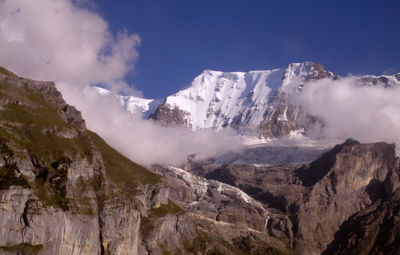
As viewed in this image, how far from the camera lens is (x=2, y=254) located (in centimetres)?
19000

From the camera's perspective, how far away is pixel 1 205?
19688 cm

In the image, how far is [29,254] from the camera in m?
200

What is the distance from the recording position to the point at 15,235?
198 meters

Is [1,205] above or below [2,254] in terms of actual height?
above

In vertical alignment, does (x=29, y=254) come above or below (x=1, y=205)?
below

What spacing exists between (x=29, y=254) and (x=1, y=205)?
18351mm

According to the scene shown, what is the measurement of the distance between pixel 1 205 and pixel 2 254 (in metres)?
16.0

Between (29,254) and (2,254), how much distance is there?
11.3 meters

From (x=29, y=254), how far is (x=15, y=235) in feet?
25.5

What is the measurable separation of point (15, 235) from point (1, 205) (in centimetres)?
1066
